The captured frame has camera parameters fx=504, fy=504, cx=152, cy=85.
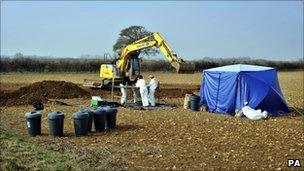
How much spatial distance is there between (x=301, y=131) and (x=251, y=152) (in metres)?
4.68

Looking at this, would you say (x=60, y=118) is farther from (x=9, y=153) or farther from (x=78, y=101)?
(x=78, y=101)

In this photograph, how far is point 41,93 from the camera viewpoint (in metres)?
29.8

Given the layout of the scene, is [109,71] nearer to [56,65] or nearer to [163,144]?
[163,144]

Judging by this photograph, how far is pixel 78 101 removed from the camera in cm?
2789

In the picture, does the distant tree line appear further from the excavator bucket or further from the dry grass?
the excavator bucket

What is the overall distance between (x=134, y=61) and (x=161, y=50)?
3.17 metres

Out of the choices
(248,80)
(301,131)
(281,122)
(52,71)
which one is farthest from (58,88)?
(52,71)

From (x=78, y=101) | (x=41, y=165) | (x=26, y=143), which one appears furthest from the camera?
(x=78, y=101)

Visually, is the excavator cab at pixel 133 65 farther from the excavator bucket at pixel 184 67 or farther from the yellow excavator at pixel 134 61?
the excavator bucket at pixel 184 67

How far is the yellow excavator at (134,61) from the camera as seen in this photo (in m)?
25.3

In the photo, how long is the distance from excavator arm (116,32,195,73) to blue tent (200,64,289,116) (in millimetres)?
1778

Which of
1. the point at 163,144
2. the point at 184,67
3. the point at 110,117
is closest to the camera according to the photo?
the point at 163,144

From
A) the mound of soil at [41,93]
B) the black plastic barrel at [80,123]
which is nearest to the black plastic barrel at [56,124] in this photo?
the black plastic barrel at [80,123]

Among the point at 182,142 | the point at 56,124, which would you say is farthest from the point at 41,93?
the point at 182,142
